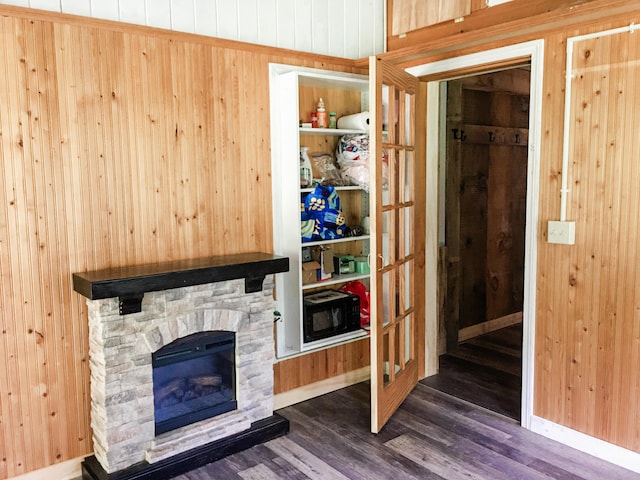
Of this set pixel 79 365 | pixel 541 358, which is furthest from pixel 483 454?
pixel 79 365

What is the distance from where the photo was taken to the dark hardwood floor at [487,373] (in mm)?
3561

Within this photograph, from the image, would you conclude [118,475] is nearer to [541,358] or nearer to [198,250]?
[198,250]

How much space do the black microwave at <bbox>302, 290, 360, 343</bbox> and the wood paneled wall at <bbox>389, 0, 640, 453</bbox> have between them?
1.17 metres

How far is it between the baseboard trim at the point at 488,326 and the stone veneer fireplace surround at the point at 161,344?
231 cm

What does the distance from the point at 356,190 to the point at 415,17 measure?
1209mm

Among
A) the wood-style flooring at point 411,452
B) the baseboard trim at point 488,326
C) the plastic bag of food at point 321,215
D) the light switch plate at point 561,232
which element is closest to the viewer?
the wood-style flooring at point 411,452

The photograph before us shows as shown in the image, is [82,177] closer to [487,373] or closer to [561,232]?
[561,232]

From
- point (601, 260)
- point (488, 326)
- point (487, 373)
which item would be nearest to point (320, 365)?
point (487, 373)

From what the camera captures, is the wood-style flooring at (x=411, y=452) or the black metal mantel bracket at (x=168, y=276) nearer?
the black metal mantel bracket at (x=168, y=276)

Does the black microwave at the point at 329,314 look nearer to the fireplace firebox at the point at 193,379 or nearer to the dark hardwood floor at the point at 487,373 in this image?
the fireplace firebox at the point at 193,379

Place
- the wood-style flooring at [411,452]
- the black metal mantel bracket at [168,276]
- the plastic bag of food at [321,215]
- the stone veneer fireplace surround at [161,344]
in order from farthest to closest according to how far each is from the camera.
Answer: the plastic bag of food at [321,215]
the wood-style flooring at [411,452]
the stone veneer fireplace surround at [161,344]
the black metal mantel bracket at [168,276]

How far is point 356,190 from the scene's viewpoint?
3842 millimetres

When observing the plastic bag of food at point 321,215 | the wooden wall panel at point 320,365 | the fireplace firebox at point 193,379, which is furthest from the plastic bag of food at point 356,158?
the fireplace firebox at point 193,379

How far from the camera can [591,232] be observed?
2783 mm
